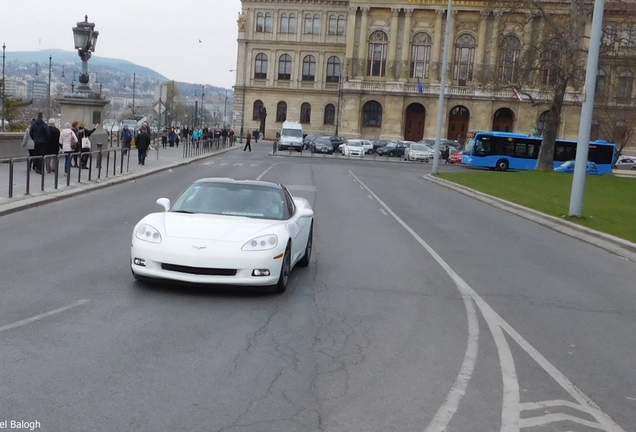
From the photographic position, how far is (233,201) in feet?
35.8

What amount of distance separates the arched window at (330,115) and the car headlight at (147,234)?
3897 inches

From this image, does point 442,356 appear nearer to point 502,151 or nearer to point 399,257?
point 399,257

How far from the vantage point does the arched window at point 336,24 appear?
106750 mm

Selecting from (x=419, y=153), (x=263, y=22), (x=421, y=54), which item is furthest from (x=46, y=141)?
(x=263, y=22)

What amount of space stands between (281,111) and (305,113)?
3.16 metres

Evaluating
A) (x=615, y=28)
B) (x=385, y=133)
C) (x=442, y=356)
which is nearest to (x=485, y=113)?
(x=385, y=133)

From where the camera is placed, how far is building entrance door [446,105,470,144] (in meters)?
94.9

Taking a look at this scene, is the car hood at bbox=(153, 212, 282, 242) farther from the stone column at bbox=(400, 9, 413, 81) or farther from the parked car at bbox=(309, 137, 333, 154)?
the stone column at bbox=(400, 9, 413, 81)

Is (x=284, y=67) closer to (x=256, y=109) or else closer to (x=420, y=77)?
(x=256, y=109)

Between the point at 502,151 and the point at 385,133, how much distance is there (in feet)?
111

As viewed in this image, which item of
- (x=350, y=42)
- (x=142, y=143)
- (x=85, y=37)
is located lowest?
(x=142, y=143)

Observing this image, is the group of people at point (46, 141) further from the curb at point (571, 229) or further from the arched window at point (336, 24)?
the arched window at point (336, 24)

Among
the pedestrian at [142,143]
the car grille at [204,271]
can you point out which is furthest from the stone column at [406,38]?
the car grille at [204,271]

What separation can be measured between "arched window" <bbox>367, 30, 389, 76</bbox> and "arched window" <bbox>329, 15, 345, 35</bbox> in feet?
41.1
